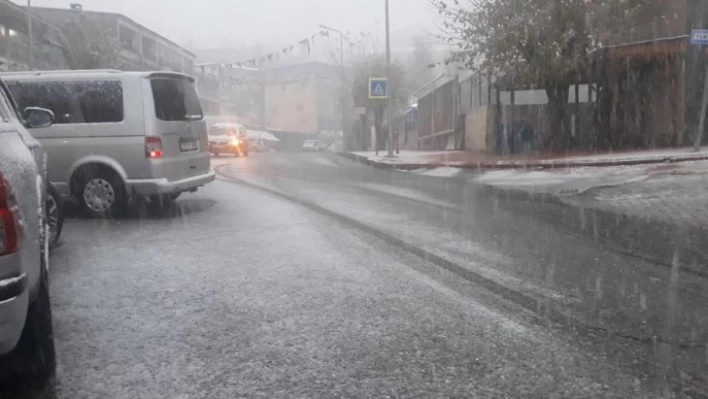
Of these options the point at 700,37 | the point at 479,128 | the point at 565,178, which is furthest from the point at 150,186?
the point at 479,128

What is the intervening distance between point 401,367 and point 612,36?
17382 millimetres

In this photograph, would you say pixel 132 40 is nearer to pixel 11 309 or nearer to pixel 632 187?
pixel 632 187

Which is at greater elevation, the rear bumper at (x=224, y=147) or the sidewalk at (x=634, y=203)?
the rear bumper at (x=224, y=147)

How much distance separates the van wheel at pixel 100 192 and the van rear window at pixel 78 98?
0.71 metres

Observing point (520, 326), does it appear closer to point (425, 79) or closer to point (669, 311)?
point (669, 311)

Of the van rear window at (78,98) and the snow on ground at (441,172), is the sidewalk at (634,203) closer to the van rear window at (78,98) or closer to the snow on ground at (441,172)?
the snow on ground at (441,172)

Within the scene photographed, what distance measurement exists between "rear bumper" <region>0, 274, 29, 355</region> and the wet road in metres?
0.55

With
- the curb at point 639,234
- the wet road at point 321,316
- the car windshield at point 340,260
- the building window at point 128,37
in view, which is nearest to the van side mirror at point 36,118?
the car windshield at point 340,260

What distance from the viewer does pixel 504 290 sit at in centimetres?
483

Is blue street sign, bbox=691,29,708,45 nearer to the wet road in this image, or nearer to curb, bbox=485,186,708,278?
curb, bbox=485,186,708,278

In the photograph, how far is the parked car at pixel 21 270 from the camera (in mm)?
2650

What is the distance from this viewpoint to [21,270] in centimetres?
275

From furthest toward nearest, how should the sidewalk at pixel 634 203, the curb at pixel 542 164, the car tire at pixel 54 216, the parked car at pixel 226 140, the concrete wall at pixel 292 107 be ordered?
the concrete wall at pixel 292 107 < the parked car at pixel 226 140 < the curb at pixel 542 164 < the sidewalk at pixel 634 203 < the car tire at pixel 54 216

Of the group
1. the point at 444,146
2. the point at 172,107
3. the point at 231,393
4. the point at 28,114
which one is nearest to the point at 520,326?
the point at 231,393
